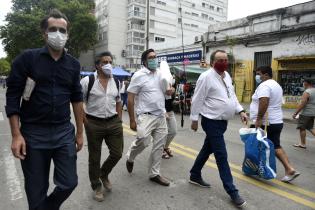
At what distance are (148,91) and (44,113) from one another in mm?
2074

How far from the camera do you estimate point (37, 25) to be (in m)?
39.3

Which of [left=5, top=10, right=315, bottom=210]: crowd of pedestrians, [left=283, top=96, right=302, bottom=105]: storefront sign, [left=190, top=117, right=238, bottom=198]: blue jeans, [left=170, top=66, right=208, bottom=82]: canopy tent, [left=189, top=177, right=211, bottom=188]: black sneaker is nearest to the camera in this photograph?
[left=5, top=10, right=315, bottom=210]: crowd of pedestrians

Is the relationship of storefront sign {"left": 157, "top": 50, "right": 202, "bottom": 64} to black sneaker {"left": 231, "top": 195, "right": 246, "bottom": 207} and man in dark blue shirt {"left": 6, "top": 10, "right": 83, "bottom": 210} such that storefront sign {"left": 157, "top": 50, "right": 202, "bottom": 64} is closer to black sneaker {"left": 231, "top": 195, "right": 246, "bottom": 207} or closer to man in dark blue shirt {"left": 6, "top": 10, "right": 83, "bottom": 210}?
A: black sneaker {"left": 231, "top": 195, "right": 246, "bottom": 207}

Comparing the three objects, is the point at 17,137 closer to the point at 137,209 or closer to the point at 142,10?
the point at 137,209

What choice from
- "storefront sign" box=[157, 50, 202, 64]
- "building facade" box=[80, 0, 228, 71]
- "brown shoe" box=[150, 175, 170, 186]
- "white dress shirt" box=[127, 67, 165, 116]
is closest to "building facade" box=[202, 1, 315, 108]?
"storefront sign" box=[157, 50, 202, 64]

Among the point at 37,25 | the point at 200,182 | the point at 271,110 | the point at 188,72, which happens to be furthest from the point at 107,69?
the point at 37,25

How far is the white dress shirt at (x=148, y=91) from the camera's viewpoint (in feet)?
14.8

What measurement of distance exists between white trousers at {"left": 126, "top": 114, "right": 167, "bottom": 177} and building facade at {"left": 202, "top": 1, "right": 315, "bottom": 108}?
13277 millimetres

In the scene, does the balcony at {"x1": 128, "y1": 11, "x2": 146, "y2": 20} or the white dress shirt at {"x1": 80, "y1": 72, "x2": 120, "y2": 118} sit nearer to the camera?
the white dress shirt at {"x1": 80, "y1": 72, "x2": 120, "y2": 118}

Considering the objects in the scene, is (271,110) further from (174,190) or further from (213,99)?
(174,190)

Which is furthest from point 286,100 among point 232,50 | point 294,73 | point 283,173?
point 283,173

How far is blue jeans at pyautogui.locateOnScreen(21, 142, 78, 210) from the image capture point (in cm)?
262

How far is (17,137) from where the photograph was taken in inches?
98.6

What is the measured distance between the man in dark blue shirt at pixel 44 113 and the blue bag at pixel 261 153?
8.94 ft
